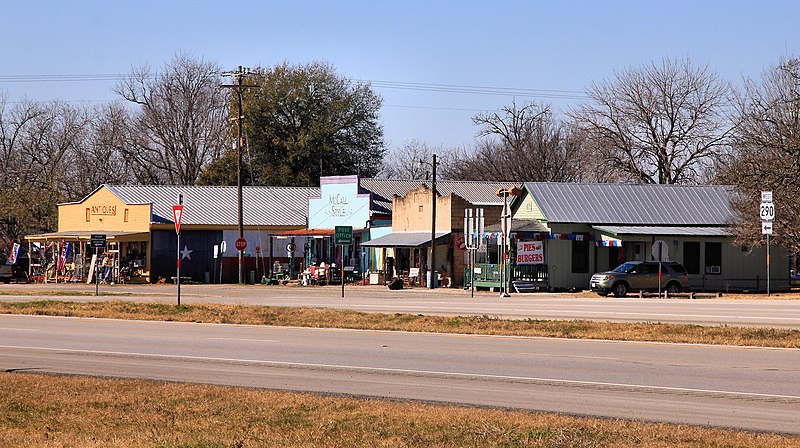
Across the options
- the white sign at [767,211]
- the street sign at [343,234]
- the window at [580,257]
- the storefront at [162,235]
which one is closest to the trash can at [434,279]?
the window at [580,257]

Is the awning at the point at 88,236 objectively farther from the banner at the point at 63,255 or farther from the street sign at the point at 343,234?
the street sign at the point at 343,234

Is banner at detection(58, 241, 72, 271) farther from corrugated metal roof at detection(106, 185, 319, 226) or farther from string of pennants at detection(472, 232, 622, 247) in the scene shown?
string of pennants at detection(472, 232, 622, 247)

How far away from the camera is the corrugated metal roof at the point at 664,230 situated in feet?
161

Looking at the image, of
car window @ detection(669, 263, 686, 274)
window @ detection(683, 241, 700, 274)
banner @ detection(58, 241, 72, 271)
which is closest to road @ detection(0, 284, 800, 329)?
car window @ detection(669, 263, 686, 274)

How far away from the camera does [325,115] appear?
3479 inches

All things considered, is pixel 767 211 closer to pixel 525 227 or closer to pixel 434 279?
pixel 525 227

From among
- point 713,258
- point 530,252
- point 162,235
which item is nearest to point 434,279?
point 530,252

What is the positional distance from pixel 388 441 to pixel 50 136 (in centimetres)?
8725

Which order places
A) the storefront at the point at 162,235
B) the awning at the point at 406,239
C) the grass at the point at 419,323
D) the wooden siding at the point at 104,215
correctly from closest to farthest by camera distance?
the grass at the point at 419,323 < the awning at the point at 406,239 < the storefront at the point at 162,235 < the wooden siding at the point at 104,215

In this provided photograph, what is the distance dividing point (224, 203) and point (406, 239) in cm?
1825

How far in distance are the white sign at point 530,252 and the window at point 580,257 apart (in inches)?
68.7

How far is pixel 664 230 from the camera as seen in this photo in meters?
50.2

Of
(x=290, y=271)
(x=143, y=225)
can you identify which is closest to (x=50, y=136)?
(x=143, y=225)

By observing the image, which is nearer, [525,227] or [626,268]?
[626,268]
